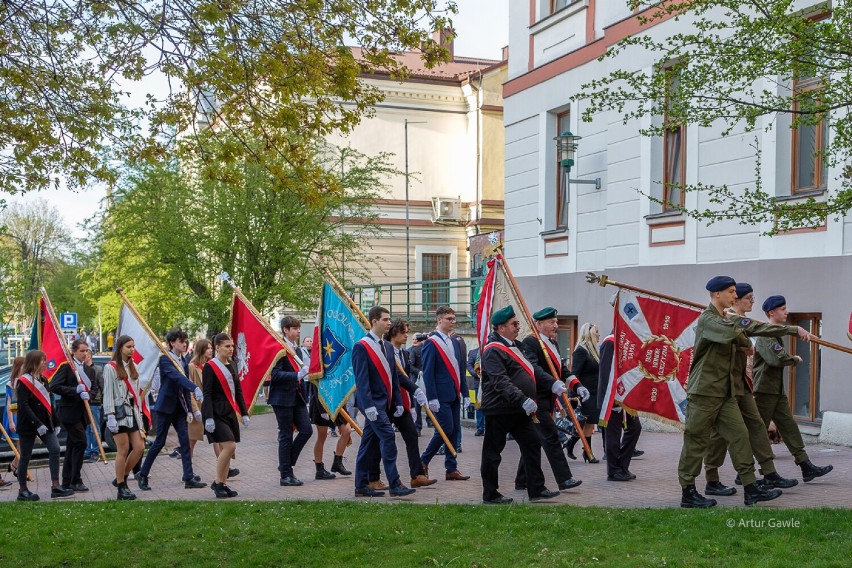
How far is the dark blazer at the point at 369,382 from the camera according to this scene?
36.7ft

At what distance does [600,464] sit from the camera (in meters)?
13.7

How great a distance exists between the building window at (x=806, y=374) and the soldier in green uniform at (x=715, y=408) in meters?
6.19

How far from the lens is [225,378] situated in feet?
39.7

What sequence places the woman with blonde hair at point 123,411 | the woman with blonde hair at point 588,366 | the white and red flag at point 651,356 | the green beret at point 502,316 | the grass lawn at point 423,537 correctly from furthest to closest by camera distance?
the woman with blonde hair at point 588,366, the woman with blonde hair at point 123,411, the white and red flag at point 651,356, the green beret at point 502,316, the grass lawn at point 423,537

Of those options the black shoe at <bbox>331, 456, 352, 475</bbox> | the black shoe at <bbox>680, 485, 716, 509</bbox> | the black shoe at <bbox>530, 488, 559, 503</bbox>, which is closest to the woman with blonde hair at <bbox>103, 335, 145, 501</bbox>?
the black shoe at <bbox>331, 456, 352, 475</bbox>

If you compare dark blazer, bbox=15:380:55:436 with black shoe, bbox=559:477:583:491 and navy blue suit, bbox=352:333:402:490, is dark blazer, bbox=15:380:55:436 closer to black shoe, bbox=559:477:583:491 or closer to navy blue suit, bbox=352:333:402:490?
navy blue suit, bbox=352:333:402:490

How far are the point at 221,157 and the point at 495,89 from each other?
35.0 m

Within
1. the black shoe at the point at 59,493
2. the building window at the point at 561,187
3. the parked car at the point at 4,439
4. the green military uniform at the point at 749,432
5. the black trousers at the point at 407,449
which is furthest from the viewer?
the building window at the point at 561,187

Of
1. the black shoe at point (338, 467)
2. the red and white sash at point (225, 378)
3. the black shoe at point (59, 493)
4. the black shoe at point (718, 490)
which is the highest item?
the red and white sash at point (225, 378)

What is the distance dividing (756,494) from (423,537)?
3.01 m

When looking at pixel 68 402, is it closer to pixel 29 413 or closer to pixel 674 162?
pixel 29 413

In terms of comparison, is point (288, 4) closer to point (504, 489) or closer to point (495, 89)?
point (504, 489)

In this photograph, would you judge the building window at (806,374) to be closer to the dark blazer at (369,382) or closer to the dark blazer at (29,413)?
the dark blazer at (369,382)

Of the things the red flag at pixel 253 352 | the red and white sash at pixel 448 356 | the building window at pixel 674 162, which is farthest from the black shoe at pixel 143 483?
the building window at pixel 674 162
